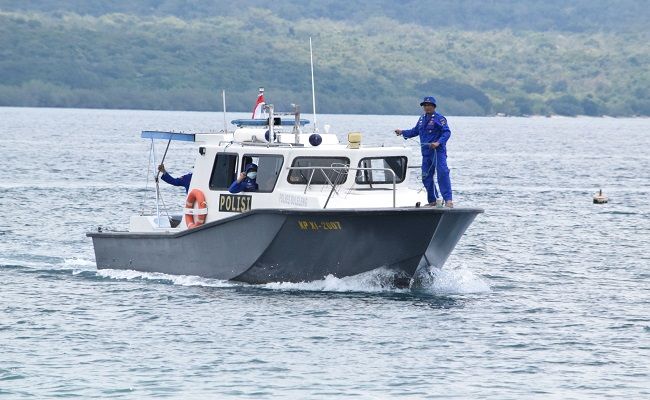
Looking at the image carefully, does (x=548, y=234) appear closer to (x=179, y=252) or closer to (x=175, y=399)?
(x=179, y=252)

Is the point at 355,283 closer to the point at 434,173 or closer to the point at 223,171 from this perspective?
the point at 434,173

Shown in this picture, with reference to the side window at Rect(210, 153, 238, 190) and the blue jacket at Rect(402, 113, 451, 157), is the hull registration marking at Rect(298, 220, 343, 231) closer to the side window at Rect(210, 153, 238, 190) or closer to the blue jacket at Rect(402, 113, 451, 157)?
the blue jacket at Rect(402, 113, 451, 157)

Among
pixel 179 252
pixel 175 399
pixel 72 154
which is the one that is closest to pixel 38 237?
pixel 179 252

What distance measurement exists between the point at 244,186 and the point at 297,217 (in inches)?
73.1

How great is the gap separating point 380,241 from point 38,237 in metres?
15.1

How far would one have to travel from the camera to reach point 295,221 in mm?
25562

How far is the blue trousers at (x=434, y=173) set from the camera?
26.0 meters

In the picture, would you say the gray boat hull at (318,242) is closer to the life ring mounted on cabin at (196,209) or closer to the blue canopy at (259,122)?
the life ring mounted on cabin at (196,209)

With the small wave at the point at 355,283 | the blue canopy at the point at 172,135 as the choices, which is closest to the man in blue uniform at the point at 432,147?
the small wave at the point at 355,283

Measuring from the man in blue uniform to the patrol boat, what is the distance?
0.46 meters

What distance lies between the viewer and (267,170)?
88.1 ft

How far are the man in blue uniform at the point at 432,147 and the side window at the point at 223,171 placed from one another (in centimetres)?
342

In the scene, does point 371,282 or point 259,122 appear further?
point 259,122

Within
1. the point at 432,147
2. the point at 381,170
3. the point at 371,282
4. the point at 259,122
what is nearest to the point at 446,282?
the point at 371,282
